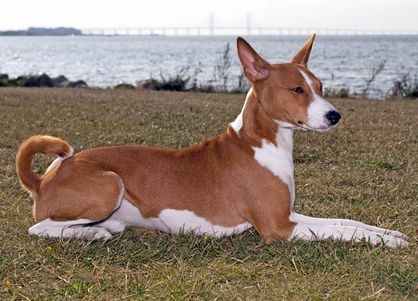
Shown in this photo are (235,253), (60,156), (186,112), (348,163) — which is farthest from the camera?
(186,112)

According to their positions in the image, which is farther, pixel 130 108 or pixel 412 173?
pixel 130 108

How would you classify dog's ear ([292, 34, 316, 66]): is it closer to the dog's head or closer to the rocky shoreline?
the dog's head

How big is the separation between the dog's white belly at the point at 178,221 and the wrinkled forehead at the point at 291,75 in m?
1.19

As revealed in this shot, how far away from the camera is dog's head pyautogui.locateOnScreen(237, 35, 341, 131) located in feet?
17.3

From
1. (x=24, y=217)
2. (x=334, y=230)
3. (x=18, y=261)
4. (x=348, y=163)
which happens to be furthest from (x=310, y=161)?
(x=18, y=261)

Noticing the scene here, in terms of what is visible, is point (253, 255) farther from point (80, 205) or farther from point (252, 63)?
point (252, 63)

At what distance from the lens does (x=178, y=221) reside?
5570mm

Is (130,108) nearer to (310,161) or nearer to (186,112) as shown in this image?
(186,112)

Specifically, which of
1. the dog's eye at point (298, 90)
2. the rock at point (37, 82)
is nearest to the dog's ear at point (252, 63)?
the dog's eye at point (298, 90)

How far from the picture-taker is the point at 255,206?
5473mm

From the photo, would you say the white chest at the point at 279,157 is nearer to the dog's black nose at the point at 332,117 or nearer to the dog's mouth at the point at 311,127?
the dog's mouth at the point at 311,127

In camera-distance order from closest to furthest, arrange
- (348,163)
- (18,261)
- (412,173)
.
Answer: (18,261)
(412,173)
(348,163)

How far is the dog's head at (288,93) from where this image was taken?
17.3 ft

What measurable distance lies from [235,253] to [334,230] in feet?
2.71
